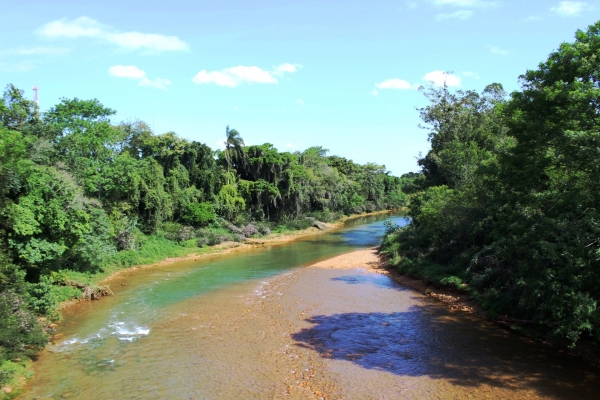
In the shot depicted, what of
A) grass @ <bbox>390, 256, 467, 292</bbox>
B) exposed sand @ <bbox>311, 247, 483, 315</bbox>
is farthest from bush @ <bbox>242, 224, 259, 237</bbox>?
grass @ <bbox>390, 256, 467, 292</bbox>

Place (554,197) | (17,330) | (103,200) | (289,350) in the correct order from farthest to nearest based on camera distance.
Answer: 1. (103,200)
2. (289,350)
3. (17,330)
4. (554,197)

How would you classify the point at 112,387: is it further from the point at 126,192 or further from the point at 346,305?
the point at 126,192

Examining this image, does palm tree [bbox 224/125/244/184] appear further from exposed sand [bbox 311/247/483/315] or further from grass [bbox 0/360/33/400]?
grass [bbox 0/360/33/400]

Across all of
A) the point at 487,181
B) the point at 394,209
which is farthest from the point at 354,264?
the point at 394,209

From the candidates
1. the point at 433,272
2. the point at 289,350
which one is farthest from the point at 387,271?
the point at 289,350

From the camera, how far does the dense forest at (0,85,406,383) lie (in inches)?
736

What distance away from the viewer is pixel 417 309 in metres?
22.1

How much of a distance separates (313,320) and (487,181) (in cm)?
1006

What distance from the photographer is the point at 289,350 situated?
16.7 m

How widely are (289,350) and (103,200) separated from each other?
78.8 ft

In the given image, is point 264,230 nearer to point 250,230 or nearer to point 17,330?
point 250,230

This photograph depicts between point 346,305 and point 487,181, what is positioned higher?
point 487,181

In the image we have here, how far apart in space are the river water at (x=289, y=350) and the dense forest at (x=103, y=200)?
2.37 metres

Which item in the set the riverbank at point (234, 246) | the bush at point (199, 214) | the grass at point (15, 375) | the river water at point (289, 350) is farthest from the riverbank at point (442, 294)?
the grass at point (15, 375)
